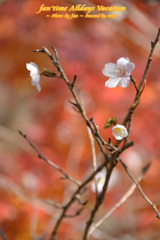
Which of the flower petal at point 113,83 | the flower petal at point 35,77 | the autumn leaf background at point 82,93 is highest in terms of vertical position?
the autumn leaf background at point 82,93

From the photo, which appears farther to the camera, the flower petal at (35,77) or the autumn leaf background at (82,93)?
the autumn leaf background at (82,93)

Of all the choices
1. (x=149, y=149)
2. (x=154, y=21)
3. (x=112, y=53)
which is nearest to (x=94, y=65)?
(x=112, y=53)

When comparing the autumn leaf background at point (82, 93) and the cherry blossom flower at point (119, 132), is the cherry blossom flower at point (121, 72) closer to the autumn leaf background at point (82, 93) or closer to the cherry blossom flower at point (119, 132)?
the cherry blossom flower at point (119, 132)

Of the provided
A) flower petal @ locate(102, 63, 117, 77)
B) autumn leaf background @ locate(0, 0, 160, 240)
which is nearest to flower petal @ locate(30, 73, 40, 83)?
flower petal @ locate(102, 63, 117, 77)

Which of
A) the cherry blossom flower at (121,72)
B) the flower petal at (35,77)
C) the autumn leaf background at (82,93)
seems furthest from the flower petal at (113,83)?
the autumn leaf background at (82,93)

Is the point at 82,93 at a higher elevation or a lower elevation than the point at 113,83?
higher

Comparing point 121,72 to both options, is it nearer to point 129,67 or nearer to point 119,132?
point 129,67

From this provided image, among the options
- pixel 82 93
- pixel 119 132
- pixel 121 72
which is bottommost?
pixel 119 132

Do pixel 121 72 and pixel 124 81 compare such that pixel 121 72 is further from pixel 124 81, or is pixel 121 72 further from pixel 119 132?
pixel 119 132

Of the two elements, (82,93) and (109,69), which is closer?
(109,69)

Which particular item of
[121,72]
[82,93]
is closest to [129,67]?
[121,72]

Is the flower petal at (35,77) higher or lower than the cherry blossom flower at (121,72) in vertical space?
lower
